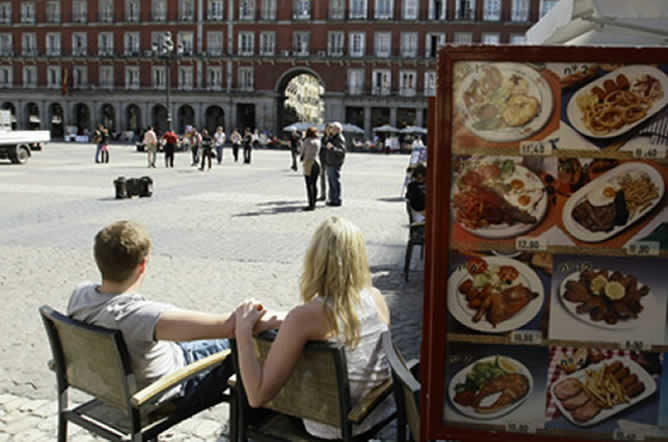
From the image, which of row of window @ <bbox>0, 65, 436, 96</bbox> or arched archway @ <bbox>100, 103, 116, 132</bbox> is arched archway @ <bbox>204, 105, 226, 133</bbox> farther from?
arched archway @ <bbox>100, 103, 116, 132</bbox>

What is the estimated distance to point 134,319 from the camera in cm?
286

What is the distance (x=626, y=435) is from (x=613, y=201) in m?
0.88

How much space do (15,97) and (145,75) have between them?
44.8 ft

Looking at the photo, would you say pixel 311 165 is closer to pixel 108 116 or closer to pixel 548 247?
pixel 548 247

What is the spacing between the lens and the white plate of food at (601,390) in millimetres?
2453

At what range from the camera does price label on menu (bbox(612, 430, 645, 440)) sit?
97.3 inches

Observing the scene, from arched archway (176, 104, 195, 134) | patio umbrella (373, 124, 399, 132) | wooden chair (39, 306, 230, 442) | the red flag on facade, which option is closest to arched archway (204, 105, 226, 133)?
arched archway (176, 104, 195, 134)

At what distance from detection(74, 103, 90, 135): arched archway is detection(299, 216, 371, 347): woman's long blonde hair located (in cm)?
6253

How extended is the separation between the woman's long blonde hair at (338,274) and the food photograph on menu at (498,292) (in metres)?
0.44

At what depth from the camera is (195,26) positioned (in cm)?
5731

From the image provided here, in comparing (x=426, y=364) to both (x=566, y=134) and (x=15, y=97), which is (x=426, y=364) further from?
(x=15, y=97)

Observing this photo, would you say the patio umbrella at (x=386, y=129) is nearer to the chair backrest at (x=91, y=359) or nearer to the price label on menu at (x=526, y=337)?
the chair backrest at (x=91, y=359)

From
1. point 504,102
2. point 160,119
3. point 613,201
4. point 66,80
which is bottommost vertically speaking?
point 613,201

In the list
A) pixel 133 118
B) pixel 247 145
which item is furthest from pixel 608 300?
pixel 133 118
